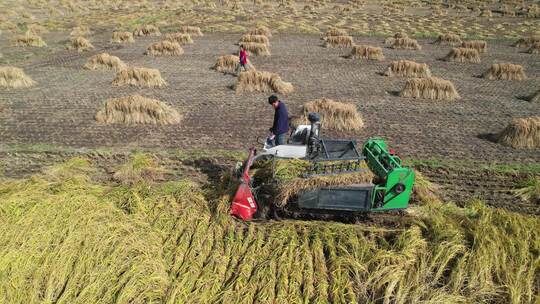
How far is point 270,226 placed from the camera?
6754 millimetres

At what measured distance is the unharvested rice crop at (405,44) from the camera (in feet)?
87.0

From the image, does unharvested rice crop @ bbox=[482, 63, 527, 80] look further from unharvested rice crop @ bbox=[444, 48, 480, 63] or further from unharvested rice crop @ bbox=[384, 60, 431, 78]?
unharvested rice crop @ bbox=[444, 48, 480, 63]

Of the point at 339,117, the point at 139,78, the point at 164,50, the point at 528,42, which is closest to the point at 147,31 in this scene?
the point at 164,50

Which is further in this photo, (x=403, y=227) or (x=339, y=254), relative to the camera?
(x=403, y=227)

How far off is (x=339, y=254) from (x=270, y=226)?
1362 mm

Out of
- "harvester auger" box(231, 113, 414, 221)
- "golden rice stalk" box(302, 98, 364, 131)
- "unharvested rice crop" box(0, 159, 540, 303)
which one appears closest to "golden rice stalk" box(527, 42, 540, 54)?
"golden rice stalk" box(302, 98, 364, 131)

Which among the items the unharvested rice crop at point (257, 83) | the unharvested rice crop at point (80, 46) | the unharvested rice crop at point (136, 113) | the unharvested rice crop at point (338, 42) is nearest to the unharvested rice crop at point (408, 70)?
the unharvested rice crop at point (257, 83)

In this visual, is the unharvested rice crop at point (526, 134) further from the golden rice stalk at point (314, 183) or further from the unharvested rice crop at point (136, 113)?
the unharvested rice crop at point (136, 113)

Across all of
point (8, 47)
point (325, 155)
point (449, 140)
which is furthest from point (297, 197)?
point (8, 47)

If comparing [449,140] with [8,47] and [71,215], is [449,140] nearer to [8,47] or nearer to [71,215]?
[71,215]

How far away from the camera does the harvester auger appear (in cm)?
669

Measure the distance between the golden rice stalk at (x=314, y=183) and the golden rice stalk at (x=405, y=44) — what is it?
22760mm

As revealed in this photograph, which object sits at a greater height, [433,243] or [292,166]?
[292,166]

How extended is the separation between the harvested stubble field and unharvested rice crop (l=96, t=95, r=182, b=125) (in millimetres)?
354
